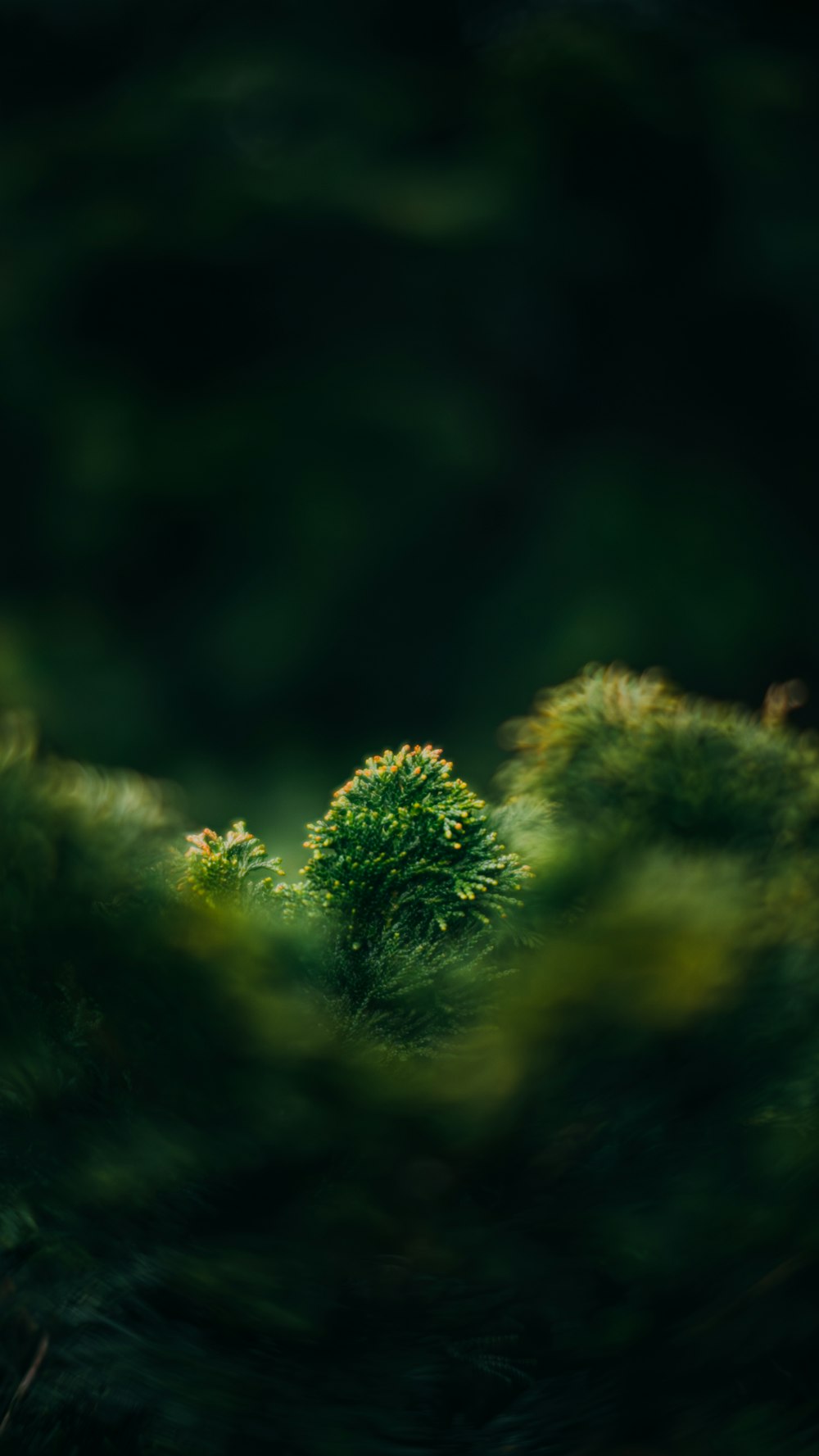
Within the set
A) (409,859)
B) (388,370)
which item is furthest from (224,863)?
(388,370)

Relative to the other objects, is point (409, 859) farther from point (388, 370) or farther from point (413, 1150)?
point (388, 370)

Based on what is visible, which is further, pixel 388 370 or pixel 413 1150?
pixel 388 370

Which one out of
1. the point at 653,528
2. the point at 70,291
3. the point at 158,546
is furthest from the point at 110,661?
the point at 653,528

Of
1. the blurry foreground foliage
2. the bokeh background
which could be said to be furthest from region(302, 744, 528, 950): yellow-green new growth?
the bokeh background

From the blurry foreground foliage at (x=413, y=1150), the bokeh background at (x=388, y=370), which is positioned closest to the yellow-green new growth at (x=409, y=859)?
the blurry foreground foliage at (x=413, y=1150)

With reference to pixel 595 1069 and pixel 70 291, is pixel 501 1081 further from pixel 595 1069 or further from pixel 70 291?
pixel 70 291
